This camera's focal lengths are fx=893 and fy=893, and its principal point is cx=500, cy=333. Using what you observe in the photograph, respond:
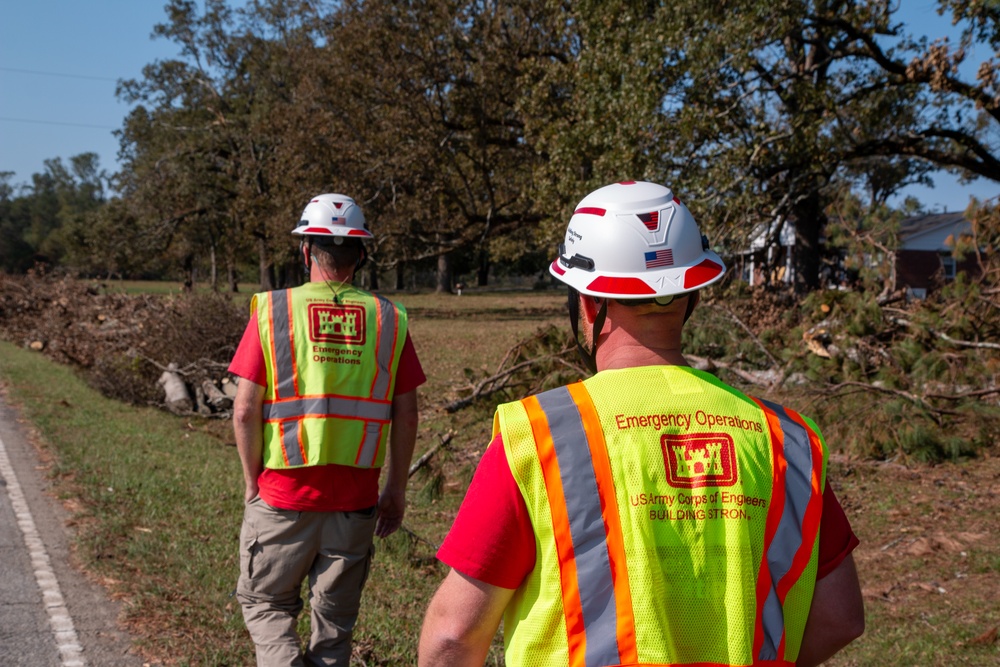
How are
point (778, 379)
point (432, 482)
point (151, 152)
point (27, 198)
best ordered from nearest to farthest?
point (432, 482)
point (778, 379)
point (151, 152)
point (27, 198)

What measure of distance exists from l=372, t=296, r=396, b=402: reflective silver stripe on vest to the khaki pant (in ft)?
1.82

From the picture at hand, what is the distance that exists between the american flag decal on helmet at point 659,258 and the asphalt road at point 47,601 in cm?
386

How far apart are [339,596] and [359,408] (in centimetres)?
78

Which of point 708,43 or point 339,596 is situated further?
point 708,43

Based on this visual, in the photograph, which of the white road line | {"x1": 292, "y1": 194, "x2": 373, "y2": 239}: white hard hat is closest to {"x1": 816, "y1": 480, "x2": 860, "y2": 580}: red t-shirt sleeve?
{"x1": 292, "y1": 194, "x2": 373, "y2": 239}: white hard hat

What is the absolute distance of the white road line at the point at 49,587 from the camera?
4652 millimetres

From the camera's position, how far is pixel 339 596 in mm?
3717

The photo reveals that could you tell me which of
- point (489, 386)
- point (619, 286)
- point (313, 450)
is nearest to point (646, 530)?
point (619, 286)

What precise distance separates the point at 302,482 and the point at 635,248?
223 centimetres

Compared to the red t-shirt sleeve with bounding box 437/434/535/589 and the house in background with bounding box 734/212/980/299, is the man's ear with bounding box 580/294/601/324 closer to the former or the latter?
the red t-shirt sleeve with bounding box 437/434/535/589

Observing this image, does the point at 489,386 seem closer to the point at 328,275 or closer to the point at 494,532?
the point at 328,275

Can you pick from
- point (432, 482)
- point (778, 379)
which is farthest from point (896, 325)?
point (432, 482)

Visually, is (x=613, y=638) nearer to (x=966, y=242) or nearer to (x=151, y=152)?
(x=966, y=242)

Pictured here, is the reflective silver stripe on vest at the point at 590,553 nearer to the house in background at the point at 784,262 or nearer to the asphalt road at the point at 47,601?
the asphalt road at the point at 47,601
